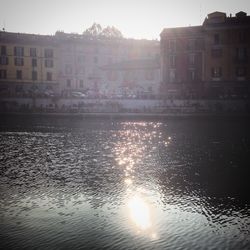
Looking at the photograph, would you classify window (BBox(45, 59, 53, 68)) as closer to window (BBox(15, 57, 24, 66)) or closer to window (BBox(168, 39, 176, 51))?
window (BBox(15, 57, 24, 66))

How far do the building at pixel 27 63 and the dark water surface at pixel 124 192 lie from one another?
39068mm

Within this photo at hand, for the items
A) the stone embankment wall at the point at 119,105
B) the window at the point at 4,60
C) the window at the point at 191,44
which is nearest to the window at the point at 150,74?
the window at the point at 191,44

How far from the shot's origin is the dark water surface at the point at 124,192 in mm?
15844

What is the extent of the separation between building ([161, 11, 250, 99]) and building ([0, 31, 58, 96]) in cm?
2691

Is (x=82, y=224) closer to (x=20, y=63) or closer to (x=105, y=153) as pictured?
(x=105, y=153)

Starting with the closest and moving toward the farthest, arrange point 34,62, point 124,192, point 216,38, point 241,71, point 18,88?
point 124,192 < point 241,71 < point 216,38 < point 18,88 < point 34,62

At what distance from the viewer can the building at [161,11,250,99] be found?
7119cm

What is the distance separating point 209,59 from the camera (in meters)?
74.1

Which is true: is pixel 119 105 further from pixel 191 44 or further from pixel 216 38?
pixel 216 38

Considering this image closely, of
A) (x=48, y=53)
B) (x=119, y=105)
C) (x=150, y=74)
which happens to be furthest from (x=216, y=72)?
(x=48, y=53)

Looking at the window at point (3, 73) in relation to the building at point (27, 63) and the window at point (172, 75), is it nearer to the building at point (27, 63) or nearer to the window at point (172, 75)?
the building at point (27, 63)

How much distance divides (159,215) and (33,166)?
1439cm

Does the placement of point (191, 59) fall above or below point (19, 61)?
below

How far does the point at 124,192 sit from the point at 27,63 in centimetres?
6782
